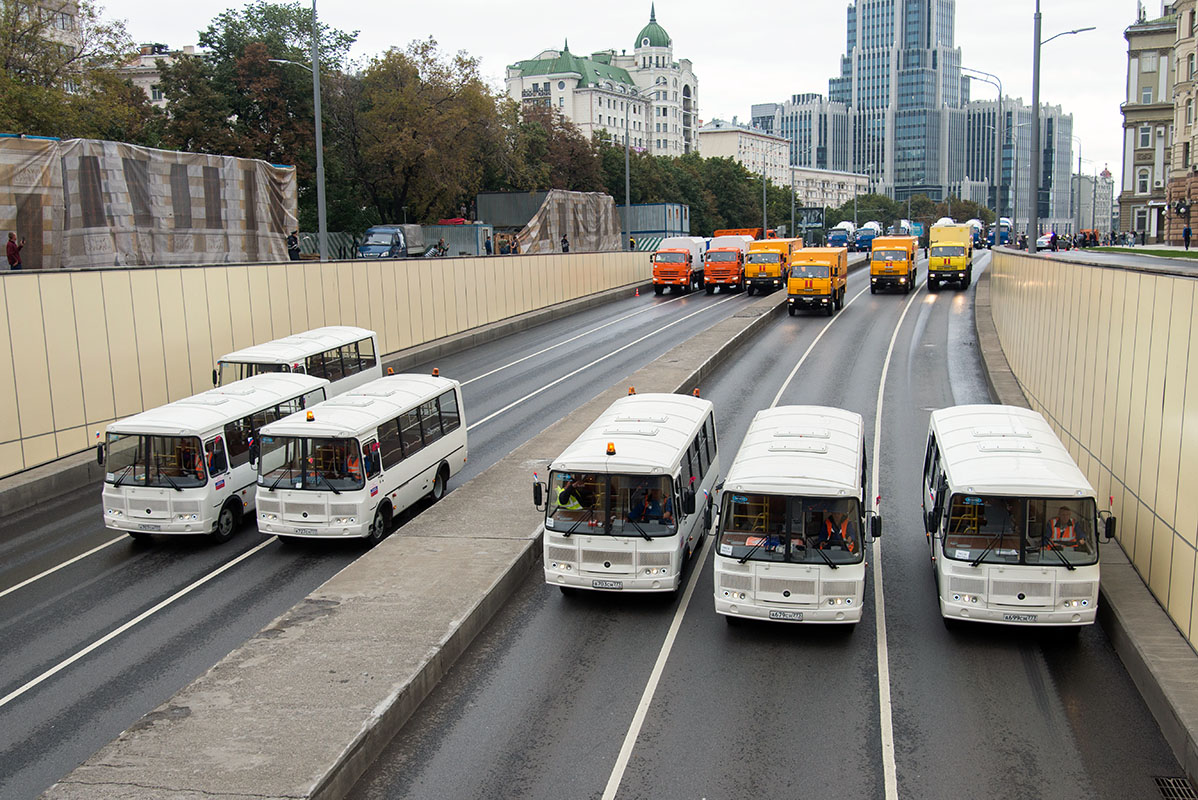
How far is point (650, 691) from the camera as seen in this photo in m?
11.8

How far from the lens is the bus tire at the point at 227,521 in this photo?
17.8 m

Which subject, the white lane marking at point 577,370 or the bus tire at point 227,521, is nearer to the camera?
the bus tire at point 227,521

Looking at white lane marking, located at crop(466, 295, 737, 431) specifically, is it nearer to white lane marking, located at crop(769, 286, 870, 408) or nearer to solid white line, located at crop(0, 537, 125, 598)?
white lane marking, located at crop(769, 286, 870, 408)

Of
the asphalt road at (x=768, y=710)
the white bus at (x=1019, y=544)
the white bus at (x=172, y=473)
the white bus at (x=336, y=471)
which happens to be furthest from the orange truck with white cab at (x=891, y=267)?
the white bus at (x=1019, y=544)

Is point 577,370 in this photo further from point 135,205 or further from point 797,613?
point 797,613

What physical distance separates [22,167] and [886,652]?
2667 centimetres

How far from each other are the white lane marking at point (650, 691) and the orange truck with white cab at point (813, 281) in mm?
30851

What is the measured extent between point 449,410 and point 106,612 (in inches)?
308

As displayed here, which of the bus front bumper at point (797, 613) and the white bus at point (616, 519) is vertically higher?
the white bus at point (616, 519)

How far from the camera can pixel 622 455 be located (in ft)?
45.8

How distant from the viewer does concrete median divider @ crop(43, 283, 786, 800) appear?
368 inches

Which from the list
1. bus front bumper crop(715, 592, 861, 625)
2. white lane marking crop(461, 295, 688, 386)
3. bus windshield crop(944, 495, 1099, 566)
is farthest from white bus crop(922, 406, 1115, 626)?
white lane marking crop(461, 295, 688, 386)

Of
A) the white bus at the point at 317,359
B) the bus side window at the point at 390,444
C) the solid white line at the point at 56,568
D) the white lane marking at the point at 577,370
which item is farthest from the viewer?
the white lane marking at the point at 577,370

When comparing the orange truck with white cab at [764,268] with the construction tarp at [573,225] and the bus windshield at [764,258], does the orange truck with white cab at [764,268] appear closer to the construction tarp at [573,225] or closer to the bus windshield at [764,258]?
the bus windshield at [764,258]
